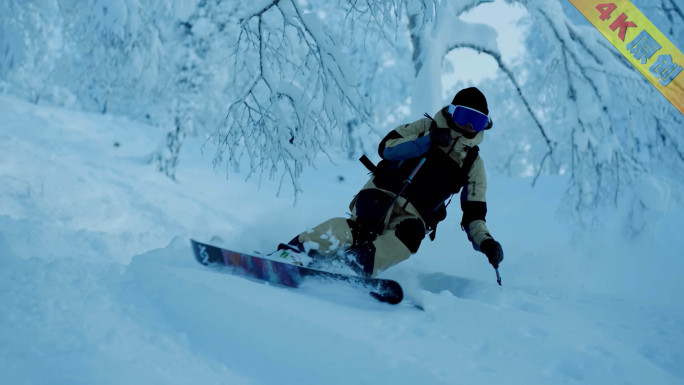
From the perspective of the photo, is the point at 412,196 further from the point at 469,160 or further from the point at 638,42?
the point at 638,42

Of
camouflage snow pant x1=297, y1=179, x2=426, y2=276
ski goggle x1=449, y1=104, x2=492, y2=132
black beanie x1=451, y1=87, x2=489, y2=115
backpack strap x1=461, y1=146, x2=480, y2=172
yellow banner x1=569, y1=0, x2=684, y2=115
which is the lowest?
camouflage snow pant x1=297, y1=179, x2=426, y2=276

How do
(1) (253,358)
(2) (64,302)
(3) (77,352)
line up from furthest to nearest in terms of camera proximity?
(2) (64,302) < (1) (253,358) < (3) (77,352)

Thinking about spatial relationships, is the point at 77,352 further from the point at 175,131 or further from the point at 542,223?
the point at 175,131

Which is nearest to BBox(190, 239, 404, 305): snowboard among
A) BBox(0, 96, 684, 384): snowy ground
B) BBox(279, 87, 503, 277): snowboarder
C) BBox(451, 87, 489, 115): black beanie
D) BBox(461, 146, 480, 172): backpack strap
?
BBox(0, 96, 684, 384): snowy ground

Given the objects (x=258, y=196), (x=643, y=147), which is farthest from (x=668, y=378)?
(x=258, y=196)

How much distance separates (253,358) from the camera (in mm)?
1843

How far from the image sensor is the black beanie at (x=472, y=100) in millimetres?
3100

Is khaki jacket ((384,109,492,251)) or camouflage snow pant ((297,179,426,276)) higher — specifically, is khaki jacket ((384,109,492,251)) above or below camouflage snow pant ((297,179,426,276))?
above

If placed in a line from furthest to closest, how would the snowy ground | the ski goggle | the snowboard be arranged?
the ski goggle
the snowboard
the snowy ground

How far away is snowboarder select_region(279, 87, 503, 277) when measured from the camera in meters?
3.11

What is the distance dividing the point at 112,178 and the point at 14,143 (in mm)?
2286

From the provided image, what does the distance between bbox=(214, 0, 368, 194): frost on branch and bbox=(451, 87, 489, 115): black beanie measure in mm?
877

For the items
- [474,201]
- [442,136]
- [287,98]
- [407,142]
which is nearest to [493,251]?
[474,201]

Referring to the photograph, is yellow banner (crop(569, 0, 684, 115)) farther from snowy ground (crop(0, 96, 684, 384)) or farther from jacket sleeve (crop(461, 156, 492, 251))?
jacket sleeve (crop(461, 156, 492, 251))
